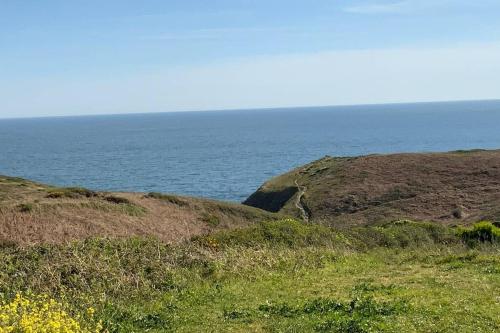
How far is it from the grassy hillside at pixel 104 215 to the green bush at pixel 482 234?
1775 centimetres

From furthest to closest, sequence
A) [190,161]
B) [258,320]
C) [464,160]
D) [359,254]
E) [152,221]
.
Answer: [190,161]
[464,160]
[152,221]
[359,254]
[258,320]

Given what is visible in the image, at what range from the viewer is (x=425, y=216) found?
61.1 m

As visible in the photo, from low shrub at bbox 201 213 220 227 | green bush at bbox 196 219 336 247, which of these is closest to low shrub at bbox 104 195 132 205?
low shrub at bbox 201 213 220 227

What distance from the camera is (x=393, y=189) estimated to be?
72.1m

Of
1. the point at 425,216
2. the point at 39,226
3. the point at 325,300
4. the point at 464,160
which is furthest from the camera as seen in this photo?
the point at 464,160

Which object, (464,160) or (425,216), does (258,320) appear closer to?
(425,216)

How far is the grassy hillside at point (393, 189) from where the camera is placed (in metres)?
62.3

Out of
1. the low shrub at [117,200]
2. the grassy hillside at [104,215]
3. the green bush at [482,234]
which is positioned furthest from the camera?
the low shrub at [117,200]

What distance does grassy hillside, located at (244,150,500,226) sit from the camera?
6231 cm

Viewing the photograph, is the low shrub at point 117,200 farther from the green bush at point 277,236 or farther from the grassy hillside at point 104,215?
the green bush at point 277,236

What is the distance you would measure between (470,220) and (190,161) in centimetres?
11132

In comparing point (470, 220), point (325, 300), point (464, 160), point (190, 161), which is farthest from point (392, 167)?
point (190, 161)

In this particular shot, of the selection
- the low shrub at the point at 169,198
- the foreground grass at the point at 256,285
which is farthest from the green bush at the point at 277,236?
the low shrub at the point at 169,198

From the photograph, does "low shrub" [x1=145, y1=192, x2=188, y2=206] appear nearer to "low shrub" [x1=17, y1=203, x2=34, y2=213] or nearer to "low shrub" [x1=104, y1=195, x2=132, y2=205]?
"low shrub" [x1=104, y1=195, x2=132, y2=205]
